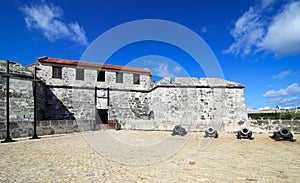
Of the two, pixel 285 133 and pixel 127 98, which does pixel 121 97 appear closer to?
pixel 127 98

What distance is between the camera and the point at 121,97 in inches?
821

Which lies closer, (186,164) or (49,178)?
(49,178)

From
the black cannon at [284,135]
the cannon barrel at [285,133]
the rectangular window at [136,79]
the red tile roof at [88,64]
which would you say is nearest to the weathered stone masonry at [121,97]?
the red tile roof at [88,64]

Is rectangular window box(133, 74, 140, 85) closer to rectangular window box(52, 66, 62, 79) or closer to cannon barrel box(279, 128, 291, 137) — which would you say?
rectangular window box(52, 66, 62, 79)

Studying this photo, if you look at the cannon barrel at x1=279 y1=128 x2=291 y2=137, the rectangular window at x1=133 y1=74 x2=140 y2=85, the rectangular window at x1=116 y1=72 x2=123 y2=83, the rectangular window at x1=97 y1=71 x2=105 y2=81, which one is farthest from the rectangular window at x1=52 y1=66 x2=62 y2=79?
the cannon barrel at x1=279 y1=128 x2=291 y2=137

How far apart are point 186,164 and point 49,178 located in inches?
130

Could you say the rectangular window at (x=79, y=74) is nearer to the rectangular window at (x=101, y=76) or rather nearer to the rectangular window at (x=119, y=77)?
the rectangular window at (x=101, y=76)

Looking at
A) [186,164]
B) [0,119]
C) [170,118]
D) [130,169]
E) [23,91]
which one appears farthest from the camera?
[170,118]

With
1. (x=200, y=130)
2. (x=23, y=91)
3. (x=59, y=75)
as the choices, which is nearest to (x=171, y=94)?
(x=200, y=130)

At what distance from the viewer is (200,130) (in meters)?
14.8

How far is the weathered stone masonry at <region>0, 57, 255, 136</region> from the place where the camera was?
17.9m

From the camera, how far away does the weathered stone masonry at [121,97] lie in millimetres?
17859

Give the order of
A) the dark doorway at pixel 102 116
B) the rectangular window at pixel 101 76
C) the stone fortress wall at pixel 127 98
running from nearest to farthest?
the stone fortress wall at pixel 127 98
the dark doorway at pixel 102 116
the rectangular window at pixel 101 76

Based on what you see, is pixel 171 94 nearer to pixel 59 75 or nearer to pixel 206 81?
pixel 206 81
